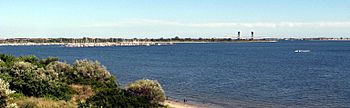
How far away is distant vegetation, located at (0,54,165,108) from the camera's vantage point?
24859 millimetres

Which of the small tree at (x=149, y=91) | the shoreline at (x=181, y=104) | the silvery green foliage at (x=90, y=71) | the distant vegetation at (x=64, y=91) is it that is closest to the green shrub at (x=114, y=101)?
the distant vegetation at (x=64, y=91)

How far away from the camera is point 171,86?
58.2 m

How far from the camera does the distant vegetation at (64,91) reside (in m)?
24.9

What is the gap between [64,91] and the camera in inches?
1171

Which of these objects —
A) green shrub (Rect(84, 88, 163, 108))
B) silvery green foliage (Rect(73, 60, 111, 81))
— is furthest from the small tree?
silvery green foliage (Rect(73, 60, 111, 81))

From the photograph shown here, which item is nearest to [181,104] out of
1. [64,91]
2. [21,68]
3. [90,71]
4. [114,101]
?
[90,71]

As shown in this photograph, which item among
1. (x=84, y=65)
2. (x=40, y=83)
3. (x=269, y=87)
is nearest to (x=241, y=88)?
(x=269, y=87)

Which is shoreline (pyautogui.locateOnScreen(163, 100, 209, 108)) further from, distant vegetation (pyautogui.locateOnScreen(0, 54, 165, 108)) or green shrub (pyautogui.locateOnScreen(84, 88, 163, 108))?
green shrub (pyautogui.locateOnScreen(84, 88, 163, 108))

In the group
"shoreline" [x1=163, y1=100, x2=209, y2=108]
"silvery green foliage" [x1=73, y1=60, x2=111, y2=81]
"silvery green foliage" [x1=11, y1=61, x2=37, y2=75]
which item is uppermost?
"silvery green foliage" [x1=11, y1=61, x2=37, y2=75]

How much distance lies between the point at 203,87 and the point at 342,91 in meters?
15.4

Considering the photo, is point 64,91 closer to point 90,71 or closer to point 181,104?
point 90,71

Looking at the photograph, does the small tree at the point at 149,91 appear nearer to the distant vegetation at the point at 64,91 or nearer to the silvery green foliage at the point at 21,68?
the distant vegetation at the point at 64,91

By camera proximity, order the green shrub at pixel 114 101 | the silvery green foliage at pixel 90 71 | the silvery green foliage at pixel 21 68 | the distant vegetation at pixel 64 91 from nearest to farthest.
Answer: the distant vegetation at pixel 64 91 < the green shrub at pixel 114 101 < the silvery green foliage at pixel 21 68 < the silvery green foliage at pixel 90 71

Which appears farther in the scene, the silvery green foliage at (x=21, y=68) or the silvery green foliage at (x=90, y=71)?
the silvery green foliage at (x=90, y=71)
